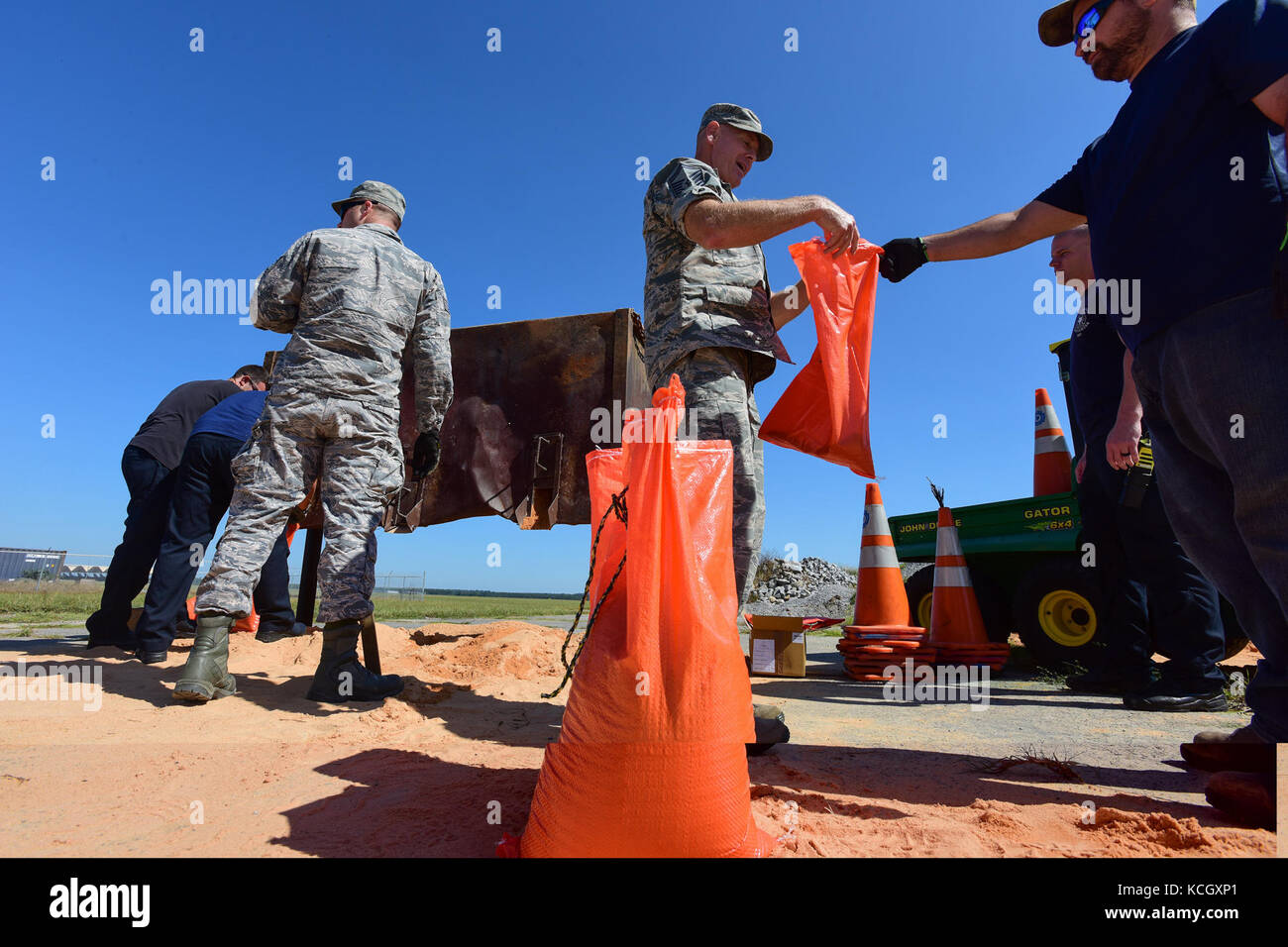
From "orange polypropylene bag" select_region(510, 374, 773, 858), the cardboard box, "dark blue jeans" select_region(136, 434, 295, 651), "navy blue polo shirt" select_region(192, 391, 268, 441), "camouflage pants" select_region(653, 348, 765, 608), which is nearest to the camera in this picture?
"orange polypropylene bag" select_region(510, 374, 773, 858)

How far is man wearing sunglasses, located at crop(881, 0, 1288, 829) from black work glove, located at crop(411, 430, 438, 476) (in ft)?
9.46

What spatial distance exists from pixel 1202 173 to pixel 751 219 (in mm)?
1116

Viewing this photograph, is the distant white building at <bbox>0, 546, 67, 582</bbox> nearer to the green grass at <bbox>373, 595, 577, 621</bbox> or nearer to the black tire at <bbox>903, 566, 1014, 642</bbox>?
the green grass at <bbox>373, 595, 577, 621</bbox>

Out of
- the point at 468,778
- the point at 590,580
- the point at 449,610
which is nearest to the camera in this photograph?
the point at 590,580

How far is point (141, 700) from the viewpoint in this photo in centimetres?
274

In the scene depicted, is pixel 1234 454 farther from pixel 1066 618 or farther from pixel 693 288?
pixel 1066 618

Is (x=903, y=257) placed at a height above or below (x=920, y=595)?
above

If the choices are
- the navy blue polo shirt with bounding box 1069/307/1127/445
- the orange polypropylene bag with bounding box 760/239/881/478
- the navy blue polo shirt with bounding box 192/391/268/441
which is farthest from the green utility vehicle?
the navy blue polo shirt with bounding box 192/391/268/441

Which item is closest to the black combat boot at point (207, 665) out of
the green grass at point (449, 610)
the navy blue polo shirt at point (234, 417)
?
the navy blue polo shirt at point (234, 417)

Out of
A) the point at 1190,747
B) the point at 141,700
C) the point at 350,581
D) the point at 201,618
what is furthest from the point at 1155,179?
the point at 141,700

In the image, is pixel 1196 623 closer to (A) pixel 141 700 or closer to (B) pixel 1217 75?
(B) pixel 1217 75

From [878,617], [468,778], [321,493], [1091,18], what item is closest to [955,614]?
[878,617]

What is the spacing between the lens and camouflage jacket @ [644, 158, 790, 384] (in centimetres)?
229

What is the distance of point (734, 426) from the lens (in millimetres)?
2232
